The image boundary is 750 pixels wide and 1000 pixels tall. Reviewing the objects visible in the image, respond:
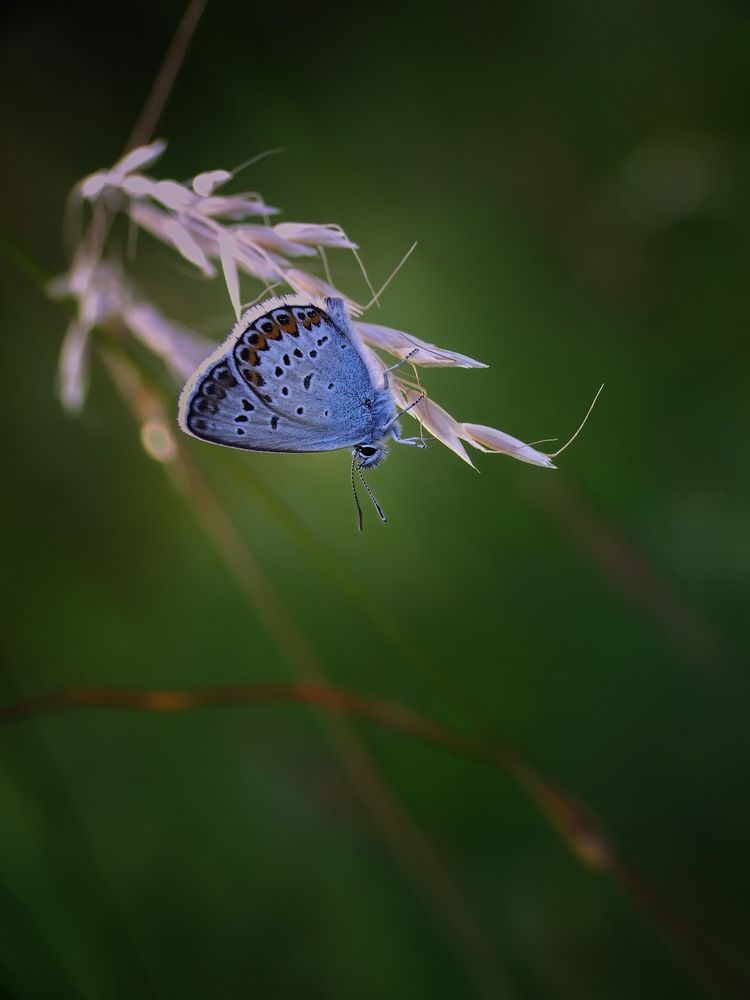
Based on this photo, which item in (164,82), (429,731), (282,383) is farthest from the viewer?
(164,82)

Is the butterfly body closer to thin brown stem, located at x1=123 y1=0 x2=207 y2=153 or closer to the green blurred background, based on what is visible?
the green blurred background

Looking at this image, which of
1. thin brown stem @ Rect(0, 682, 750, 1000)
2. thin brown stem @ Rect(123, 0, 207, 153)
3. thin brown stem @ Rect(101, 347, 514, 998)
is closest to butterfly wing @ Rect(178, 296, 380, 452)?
thin brown stem @ Rect(0, 682, 750, 1000)

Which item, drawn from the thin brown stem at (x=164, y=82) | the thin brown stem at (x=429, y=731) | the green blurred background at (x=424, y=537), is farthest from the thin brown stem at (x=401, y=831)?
the thin brown stem at (x=164, y=82)

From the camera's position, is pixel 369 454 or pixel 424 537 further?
pixel 424 537

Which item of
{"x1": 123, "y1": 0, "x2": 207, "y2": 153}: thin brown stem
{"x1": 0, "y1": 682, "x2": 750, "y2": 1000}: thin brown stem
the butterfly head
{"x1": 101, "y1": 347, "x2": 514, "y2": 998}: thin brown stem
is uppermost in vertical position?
{"x1": 123, "y1": 0, "x2": 207, "y2": 153}: thin brown stem

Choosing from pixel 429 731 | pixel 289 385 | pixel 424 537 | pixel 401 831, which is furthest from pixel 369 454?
pixel 401 831

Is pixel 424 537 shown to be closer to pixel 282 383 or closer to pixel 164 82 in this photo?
pixel 282 383

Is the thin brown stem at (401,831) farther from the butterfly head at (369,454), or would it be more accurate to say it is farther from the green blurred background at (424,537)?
the butterfly head at (369,454)

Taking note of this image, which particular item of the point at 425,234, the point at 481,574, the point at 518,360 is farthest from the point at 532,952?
the point at 425,234
